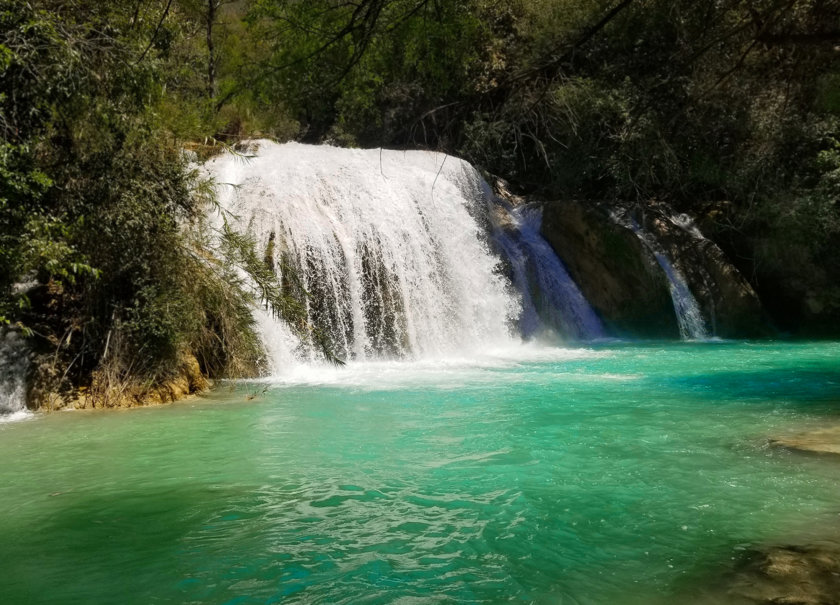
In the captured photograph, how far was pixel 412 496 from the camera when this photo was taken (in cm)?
556

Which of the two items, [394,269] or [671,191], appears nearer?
[394,269]

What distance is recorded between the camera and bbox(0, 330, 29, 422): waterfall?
9.38 meters

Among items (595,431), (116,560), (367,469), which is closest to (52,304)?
(367,469)

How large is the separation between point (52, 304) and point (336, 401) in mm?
4250

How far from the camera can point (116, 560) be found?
4453mm

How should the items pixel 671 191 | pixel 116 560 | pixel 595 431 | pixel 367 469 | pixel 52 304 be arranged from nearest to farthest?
pixel 116 560 < pixel 367 469 < pixel 595 431 < pixel 52 304 < pixel 671 191

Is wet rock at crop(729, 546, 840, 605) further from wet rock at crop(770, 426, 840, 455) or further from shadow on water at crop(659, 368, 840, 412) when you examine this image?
shadow on water at crop(659, 368, 840, 412)

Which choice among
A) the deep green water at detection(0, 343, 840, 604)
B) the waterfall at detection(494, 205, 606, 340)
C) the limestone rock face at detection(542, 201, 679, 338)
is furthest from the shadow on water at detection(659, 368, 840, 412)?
the waterfall at detection(494, 205, 606, 340)

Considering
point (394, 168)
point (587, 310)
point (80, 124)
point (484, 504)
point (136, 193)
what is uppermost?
point (394, 168)

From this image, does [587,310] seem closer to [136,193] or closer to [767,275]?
[767,275]

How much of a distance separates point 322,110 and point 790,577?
396 inches

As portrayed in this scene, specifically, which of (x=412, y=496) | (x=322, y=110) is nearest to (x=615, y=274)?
(x=322, y=110)

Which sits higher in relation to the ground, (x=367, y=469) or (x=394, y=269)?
(x=394, y=269)

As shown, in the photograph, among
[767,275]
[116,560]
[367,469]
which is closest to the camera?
[116,560]
